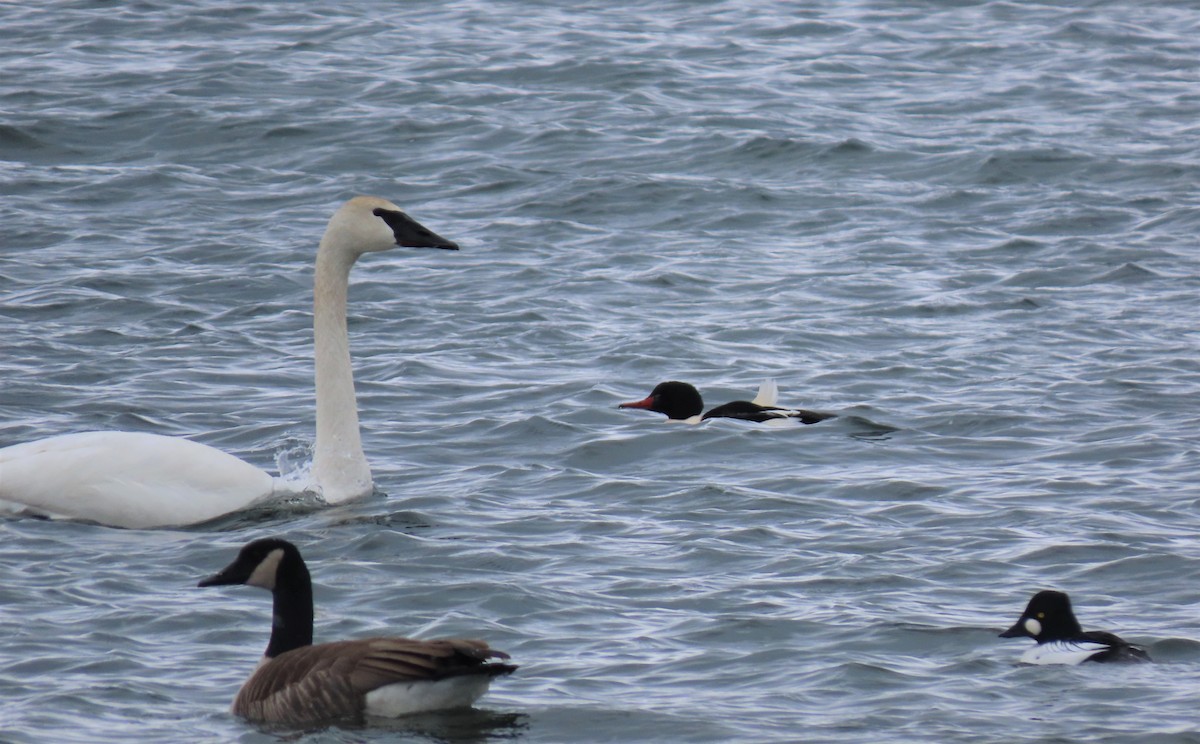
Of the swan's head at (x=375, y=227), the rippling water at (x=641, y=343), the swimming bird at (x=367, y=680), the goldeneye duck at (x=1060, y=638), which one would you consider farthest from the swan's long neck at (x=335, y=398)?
the goldeneye duck at (x=1060, y=638)

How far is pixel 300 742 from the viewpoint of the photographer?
6.02 metres

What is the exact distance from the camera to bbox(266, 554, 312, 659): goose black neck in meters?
6.55

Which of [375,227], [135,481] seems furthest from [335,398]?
[135,481]

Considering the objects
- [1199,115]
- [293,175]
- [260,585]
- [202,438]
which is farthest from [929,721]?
[1199,115]

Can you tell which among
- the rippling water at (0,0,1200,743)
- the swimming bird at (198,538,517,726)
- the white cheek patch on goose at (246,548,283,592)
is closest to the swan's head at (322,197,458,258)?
the rippling water at (0,0,1200,743)

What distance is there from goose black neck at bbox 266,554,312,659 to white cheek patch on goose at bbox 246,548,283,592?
0.10 ft

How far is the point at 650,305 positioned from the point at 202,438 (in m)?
4.07

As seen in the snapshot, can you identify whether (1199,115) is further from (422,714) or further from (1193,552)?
(422,714)

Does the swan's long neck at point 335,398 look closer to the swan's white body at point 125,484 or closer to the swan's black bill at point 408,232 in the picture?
the swan's black bill at point 408,232

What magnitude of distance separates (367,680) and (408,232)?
347 cm

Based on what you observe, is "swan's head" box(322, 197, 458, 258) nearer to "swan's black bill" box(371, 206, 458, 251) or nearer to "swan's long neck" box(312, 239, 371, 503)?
"swan's black bill" box(371, 206, 458, 251)

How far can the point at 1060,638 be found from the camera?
264 inches

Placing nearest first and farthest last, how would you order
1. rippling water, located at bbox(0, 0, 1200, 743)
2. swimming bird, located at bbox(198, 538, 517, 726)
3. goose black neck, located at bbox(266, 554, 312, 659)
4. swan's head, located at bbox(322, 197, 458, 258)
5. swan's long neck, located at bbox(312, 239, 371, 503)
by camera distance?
swimming bird, located at bbox(198, 538, 517, 726) < goose black neck, located at bbox(266, 554, 312, 659) < rippling water, located at bbox(0, 0, 1200, 743) < swan's long neck, located at bbox(312, 239, 371, 503) < swan's head, located at bbox(322, 197, 458, 258)

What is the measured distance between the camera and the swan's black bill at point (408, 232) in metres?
9.10
